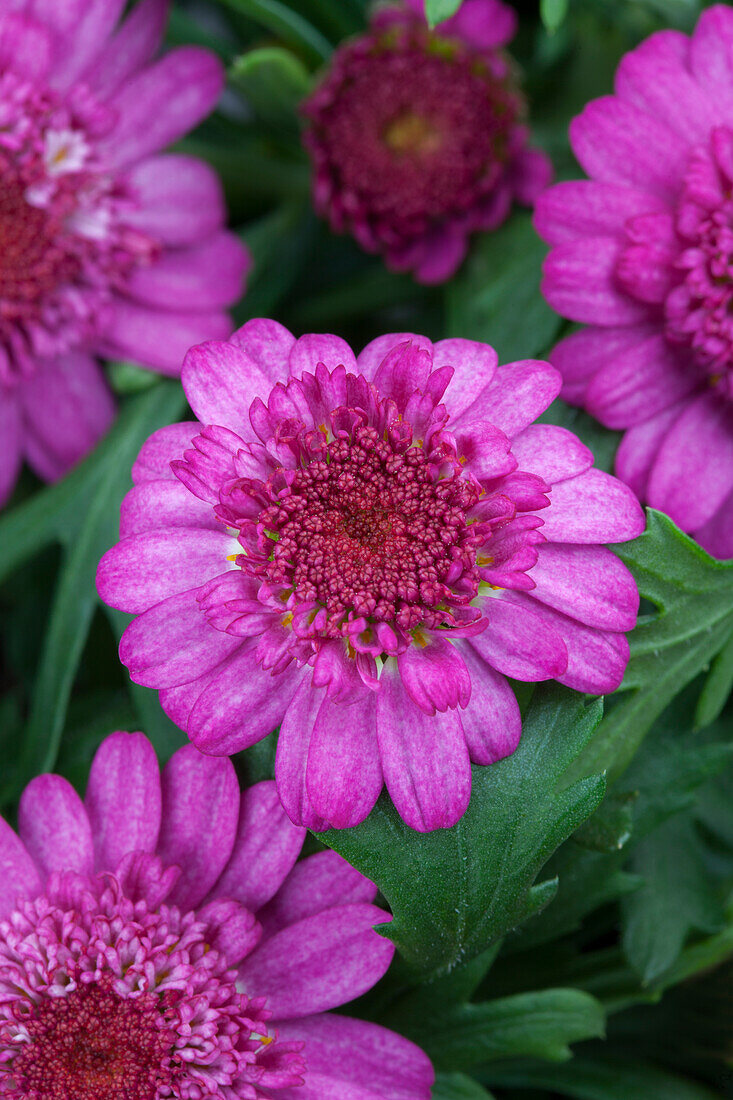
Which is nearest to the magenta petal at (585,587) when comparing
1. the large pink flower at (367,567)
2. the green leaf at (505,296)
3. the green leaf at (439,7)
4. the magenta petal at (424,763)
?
the large pink flower at (367,567)

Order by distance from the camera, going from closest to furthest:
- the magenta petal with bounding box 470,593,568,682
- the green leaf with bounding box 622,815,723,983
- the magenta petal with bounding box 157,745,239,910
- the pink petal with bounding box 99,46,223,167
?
the magenta petal with bounding box 470,593,568,682
the magenta petal with bounding box 157,745,239,910
the green leaf with bounding box 622,815,723,983
the pink petal with bounding box 99,46,223,167

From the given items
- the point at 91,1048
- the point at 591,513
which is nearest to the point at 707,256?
the point at 591,513

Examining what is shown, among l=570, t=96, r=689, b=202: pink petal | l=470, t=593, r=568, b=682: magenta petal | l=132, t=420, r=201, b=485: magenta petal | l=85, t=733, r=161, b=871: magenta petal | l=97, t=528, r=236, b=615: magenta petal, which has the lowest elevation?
l=85, t=733, r=161, b=871: magenta petal

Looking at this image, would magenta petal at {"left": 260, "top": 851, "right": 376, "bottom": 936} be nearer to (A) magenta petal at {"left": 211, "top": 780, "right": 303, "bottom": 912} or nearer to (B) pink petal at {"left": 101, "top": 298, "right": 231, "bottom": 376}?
(A) magenta petal at {"left": 211, "top": 780, "right": 303, "bottom": 912}

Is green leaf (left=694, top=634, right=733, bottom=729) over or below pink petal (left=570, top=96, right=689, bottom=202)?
below

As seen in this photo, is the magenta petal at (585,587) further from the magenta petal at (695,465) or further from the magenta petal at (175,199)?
the magenta petal at (175,199)

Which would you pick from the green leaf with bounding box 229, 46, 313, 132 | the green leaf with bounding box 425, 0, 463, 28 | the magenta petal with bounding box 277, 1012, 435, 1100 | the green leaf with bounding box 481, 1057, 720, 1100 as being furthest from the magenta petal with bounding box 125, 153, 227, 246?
the green leaf with bounding box 481, 1057, 720, 1100

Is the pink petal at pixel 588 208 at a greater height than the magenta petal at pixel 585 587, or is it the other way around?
the pink petal at pixel 588 208

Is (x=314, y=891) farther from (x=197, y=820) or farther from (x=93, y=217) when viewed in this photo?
(x=93, y=217)

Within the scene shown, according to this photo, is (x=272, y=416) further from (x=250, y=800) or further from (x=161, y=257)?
(x=161, y=257)
